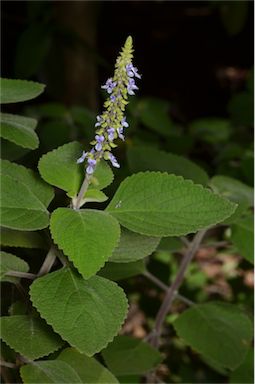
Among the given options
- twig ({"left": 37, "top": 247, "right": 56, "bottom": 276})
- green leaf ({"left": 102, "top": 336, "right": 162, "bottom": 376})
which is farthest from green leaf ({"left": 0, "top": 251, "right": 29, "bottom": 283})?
green leaf ({"left": 102, "top": 336, "right": 162, "bottom": 376})

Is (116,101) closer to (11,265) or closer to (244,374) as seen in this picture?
(11,265)

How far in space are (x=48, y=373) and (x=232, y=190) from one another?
46cm

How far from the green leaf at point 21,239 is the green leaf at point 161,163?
304mm

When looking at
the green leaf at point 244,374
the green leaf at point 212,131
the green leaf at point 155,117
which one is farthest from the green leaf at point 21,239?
the green leaf at point 212,131

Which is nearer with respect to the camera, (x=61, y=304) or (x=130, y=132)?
(x=61, y=304)

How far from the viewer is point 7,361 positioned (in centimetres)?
87

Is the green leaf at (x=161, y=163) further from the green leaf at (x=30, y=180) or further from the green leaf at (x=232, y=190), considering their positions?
the green leaf at (x=30, y=180)

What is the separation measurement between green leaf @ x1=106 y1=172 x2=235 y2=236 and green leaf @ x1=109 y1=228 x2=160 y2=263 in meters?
0.05

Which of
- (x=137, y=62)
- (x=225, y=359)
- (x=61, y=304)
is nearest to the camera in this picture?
(x=61, y=304)

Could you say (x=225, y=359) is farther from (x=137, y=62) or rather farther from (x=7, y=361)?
(x=137, y=62)

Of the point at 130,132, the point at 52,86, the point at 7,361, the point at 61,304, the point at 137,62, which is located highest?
the point at 61,304

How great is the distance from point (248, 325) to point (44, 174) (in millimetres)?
428

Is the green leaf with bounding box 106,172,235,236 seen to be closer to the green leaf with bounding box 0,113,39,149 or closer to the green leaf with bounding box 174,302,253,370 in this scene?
the green leaf with bounding box 0,113,39,149

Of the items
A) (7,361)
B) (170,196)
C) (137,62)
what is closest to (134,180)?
(170,196)
